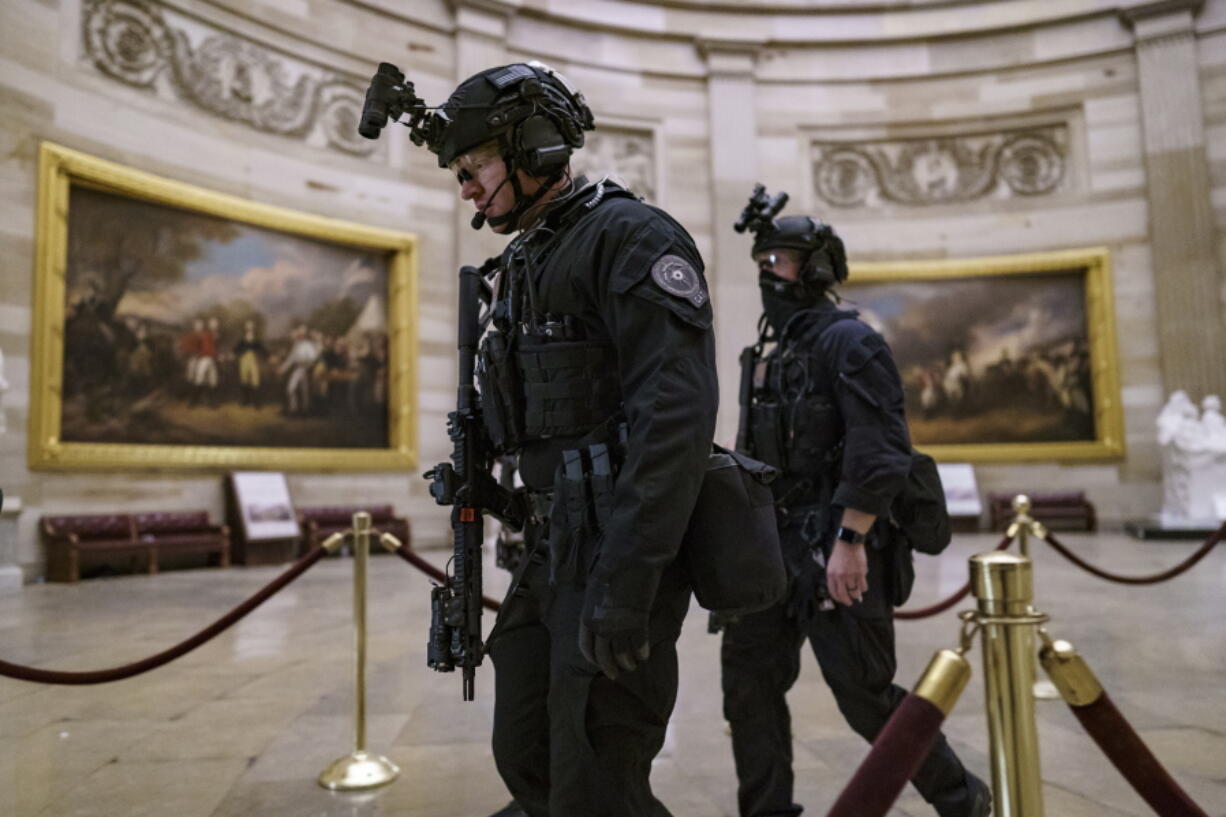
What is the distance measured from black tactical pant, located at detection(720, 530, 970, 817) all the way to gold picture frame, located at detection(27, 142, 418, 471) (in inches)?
359

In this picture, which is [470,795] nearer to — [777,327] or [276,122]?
[777,327]

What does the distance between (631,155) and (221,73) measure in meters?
6.60

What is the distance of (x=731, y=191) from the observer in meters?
15.3

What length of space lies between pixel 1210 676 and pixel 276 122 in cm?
1207

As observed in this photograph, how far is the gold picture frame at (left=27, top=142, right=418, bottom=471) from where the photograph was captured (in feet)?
31.0

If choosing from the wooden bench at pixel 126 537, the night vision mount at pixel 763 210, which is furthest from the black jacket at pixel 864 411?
the wooden bench at pixel 126 537

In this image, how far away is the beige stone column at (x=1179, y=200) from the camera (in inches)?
546

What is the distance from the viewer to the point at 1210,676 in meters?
4.87

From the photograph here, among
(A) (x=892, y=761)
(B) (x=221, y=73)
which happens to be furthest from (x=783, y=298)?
(B) (x=221, y=73)

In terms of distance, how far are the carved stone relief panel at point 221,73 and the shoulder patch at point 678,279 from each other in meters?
10.9

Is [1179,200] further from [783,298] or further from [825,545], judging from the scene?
[825,545]

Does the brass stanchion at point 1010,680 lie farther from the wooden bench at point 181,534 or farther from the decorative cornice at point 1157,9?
the decorative cornice at point 1157,9

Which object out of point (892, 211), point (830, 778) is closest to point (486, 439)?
point (830, 778)

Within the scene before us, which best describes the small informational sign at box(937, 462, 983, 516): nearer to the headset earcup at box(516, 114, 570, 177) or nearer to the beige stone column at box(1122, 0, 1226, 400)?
the beige stone column at box(1122, 0, 1226, 400)
